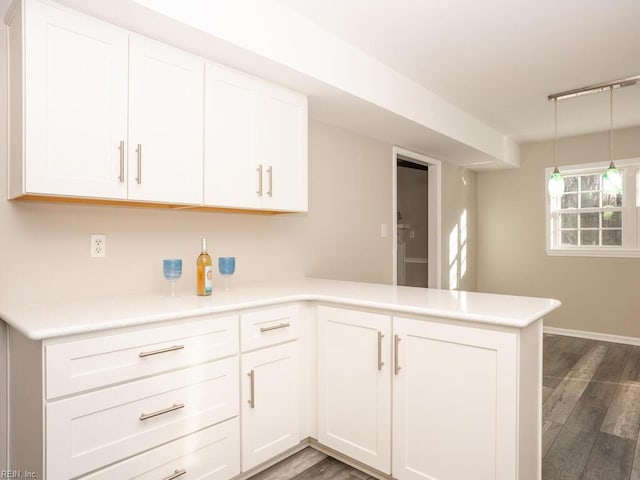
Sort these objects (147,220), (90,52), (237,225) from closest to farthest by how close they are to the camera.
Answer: (90,52)
(147,220)
(237,225)

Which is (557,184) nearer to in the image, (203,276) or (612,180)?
(612,180)

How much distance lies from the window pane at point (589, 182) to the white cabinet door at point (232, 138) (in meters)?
4.30

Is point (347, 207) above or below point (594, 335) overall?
above

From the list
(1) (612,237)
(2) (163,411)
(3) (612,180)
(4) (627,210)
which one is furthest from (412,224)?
(2) (163,411)

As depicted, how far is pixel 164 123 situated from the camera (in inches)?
74.0

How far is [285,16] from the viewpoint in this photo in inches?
84.5

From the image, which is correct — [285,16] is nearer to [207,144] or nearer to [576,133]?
[207,144]

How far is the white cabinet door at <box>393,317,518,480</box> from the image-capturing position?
1.58 m

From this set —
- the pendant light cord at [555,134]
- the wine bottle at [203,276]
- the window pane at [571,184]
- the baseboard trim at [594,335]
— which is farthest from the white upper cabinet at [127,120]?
the baseboard trim at [594,335]

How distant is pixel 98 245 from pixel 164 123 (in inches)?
27.0

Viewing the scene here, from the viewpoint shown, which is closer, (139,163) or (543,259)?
(139,163)

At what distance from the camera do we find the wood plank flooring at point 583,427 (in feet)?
6.78

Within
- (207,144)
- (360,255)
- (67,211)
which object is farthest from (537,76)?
(67,211)

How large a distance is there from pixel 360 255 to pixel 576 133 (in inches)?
122
